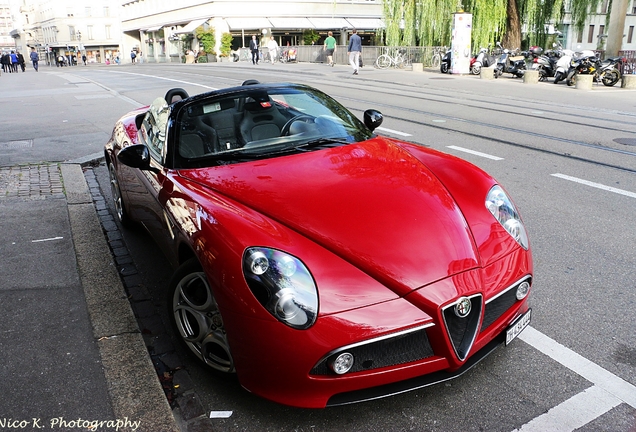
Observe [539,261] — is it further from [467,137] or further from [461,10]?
[461,10]

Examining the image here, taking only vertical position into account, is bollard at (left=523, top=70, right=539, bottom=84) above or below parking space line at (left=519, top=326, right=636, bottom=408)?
above

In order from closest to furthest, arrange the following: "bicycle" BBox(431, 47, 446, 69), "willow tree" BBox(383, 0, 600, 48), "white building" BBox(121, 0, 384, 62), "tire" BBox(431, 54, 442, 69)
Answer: "willow tree" BBox(383, 0, 600, 48) < "bicycle" BBox(431, 47, 446, 69) < "tire" BBox(431, 54, 442, 69) < "white building" BBox(121, 0, 384, 62)

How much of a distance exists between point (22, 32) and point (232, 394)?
146590 millimetres

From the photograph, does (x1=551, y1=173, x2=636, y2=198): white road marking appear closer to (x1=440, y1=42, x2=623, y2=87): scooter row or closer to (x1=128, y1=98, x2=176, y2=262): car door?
(x1=128, y1=98, x2=176, y2=262): car door

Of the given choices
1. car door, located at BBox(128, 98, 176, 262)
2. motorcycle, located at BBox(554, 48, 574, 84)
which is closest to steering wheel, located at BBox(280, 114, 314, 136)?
car door, located at BBox(128, 98, 176, 262)

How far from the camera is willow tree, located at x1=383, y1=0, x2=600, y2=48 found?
23062 mm

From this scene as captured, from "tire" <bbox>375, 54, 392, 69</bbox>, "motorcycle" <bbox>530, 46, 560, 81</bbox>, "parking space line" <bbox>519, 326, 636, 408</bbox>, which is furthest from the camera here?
"tire" <bbox>375, 54, 392, 69</bbox>

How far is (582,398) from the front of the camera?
8.37 feet

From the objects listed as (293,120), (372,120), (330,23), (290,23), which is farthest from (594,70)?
(330,23)

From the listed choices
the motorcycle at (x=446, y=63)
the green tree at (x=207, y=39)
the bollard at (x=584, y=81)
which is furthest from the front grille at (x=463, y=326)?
the green tree at (x=207, y=39)

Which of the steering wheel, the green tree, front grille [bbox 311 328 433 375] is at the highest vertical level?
the green tree

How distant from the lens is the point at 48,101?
53.7 feet

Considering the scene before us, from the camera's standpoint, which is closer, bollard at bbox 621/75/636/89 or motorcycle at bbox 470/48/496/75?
bollard at bbox 621/75/636/89

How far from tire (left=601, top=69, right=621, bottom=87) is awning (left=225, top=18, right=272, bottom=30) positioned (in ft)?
126
